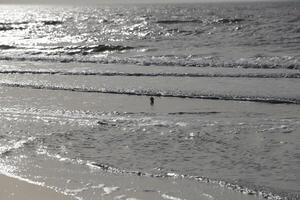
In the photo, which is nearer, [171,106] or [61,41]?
[171,106]

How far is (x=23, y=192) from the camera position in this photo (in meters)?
6.42

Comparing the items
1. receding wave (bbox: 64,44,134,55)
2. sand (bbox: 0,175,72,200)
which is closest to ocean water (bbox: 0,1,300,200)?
sand (bbox: 0,175,72,200)

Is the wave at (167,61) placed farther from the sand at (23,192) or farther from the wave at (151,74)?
the sand at (23,192)

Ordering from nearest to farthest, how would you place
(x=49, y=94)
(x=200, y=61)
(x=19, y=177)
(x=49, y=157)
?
1. (x=19, y=177)
2. (x=49, y=157)
3. (x=49, y=94)
4. (x=200, y=61)

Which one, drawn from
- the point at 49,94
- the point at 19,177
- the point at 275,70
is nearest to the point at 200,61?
the point at 275,70

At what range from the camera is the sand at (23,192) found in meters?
6.25

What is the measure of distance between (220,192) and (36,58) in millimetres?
20491

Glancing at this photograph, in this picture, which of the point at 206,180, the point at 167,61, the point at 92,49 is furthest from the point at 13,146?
the point at 92,49

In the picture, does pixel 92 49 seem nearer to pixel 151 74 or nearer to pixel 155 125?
pixel 151 74

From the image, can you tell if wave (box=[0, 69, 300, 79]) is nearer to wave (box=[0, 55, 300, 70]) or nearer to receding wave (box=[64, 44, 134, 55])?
wave (box=[0, 55, 300, 70])

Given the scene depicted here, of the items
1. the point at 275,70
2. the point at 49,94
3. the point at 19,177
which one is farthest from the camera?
the point at 275,70

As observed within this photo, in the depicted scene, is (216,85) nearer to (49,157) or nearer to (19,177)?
(49,157)

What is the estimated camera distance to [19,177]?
7062 millimetres

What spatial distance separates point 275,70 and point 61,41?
2117 centimetres
